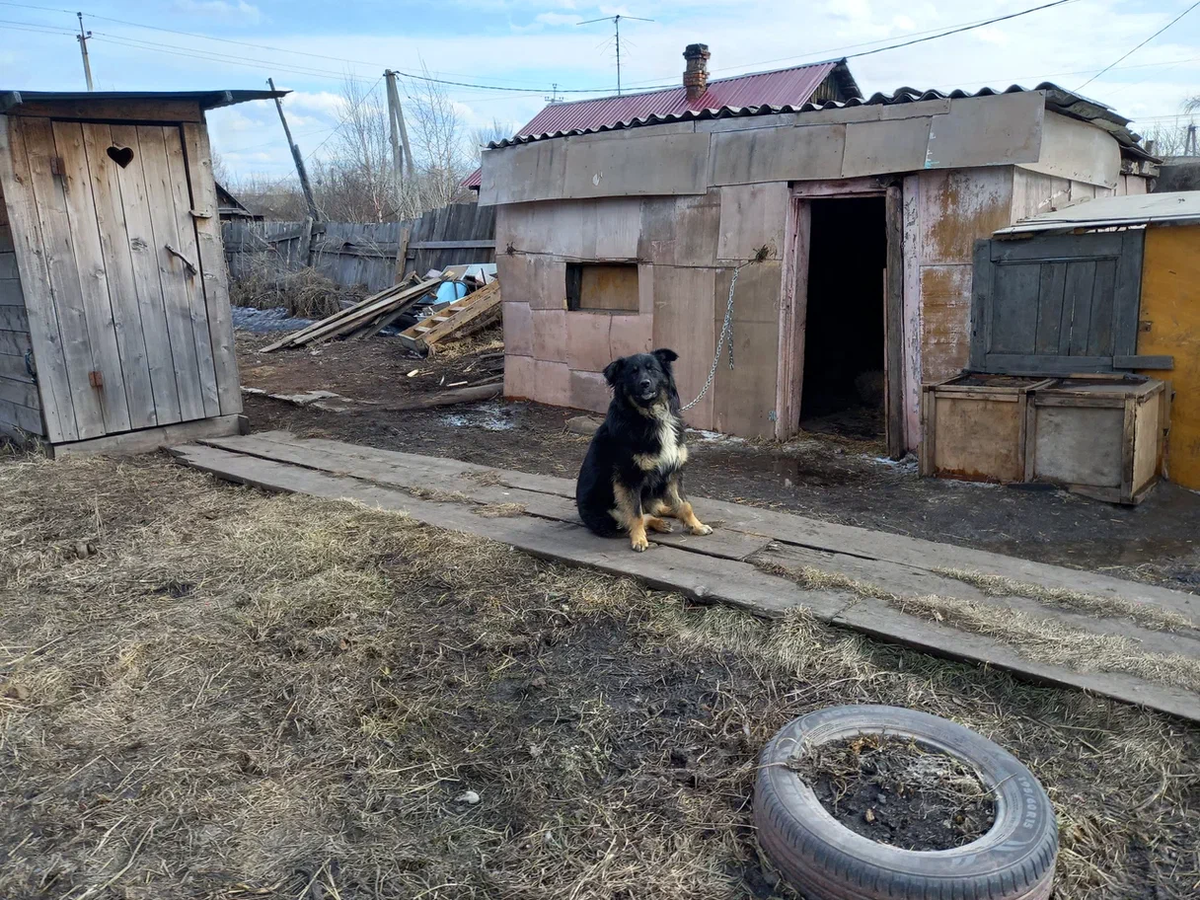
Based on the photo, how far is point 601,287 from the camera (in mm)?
9930

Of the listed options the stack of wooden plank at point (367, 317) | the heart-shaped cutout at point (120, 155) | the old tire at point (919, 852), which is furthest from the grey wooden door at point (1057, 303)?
the stack of wooden plank at point (367, 317)

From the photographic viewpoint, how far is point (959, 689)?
3018 mm

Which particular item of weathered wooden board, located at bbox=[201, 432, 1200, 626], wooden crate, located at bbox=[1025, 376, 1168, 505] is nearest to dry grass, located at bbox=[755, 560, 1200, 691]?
weathered wooden board, located at bbox=[201, 432, 1200, 626]

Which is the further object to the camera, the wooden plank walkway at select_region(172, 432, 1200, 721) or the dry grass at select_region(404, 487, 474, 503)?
the dry grass at select_region(404, 487, 474, 503)

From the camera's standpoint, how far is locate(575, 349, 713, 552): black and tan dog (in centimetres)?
439

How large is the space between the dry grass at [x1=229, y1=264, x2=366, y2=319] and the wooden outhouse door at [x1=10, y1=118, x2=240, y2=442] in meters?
11.5

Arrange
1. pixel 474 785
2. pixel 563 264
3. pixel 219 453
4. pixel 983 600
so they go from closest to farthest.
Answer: pixel 474 785
pixel 983 600
pixel 219 453
pixel 563 264

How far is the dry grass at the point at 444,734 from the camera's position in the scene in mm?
2277

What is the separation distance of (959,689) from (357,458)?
5.23m

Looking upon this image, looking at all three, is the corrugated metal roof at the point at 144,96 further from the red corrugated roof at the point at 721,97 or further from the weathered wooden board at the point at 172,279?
the red corrugated roof at the point at 721,97

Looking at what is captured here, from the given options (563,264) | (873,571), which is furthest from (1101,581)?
(563,264)

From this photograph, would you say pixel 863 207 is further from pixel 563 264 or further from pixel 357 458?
pixel 357 458

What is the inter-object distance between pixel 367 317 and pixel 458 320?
316 cm

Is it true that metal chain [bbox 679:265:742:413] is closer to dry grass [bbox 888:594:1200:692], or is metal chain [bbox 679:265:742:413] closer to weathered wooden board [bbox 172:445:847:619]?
weathered wooden board [bbox 172:445:847:619]
